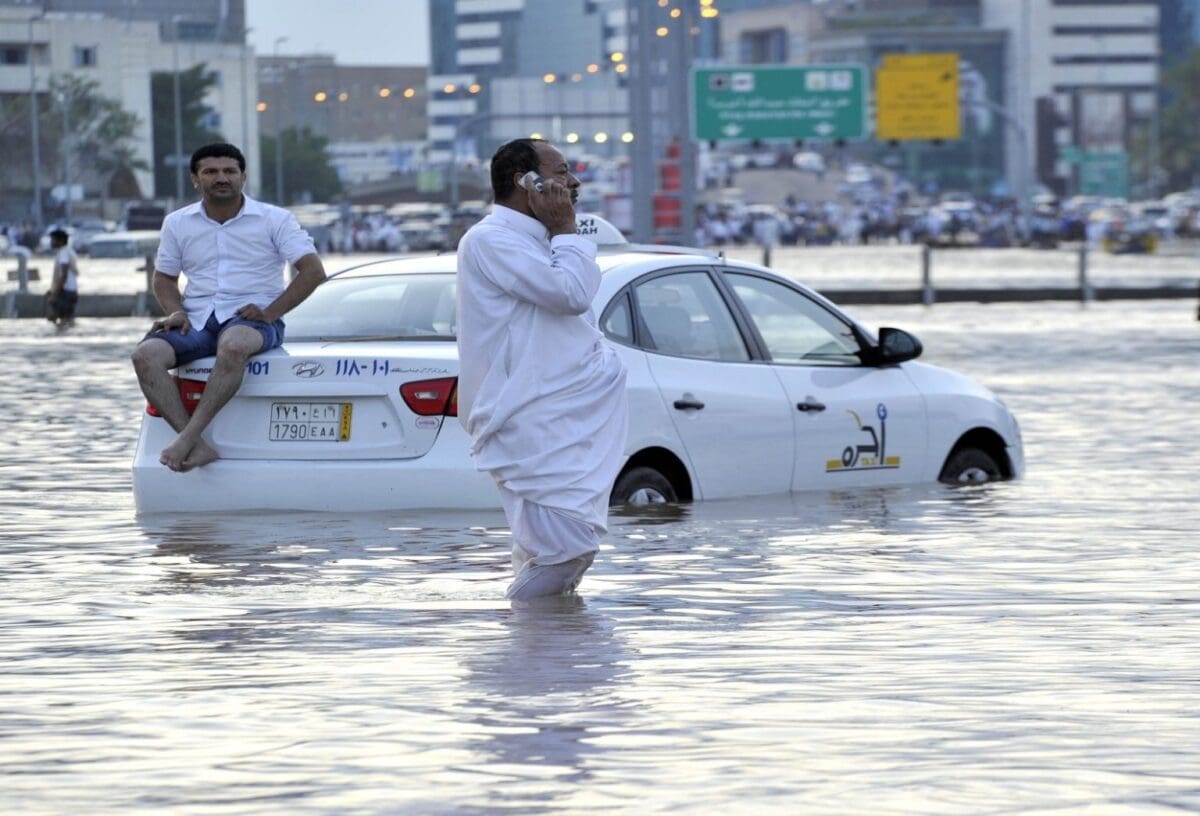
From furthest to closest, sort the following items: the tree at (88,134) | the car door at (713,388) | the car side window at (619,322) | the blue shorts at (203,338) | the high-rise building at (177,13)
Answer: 1. the high-rise building at (177,13)
2. the tree at (88,134)
3. the car door at (713,388)
4. the car side window at (619,322)
5. the blue shorts at (203,338)

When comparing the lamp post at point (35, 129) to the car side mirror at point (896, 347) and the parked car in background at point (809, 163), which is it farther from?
the parked car in background at point (809, 163)

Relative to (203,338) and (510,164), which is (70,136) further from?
(510,164)

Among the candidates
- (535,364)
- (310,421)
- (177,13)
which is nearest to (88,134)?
(177,13)

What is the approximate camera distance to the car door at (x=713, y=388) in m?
10.2

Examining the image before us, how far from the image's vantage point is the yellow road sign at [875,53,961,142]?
3307 inches

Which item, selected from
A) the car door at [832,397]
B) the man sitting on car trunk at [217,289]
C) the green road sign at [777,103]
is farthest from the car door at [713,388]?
the green road sign at [777,103]

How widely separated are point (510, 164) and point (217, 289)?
111 inches

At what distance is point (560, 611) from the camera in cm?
785

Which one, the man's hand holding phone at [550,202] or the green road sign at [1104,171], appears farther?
the green road sign at [1104,171]

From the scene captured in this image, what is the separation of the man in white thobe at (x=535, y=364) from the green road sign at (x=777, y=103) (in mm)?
62414

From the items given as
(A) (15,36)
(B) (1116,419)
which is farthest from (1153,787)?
(A) (15,36)

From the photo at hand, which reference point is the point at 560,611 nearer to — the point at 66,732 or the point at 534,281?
the point at 534,281

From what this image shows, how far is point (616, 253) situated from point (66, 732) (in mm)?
5248

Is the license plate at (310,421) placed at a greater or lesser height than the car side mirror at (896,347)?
lesser
